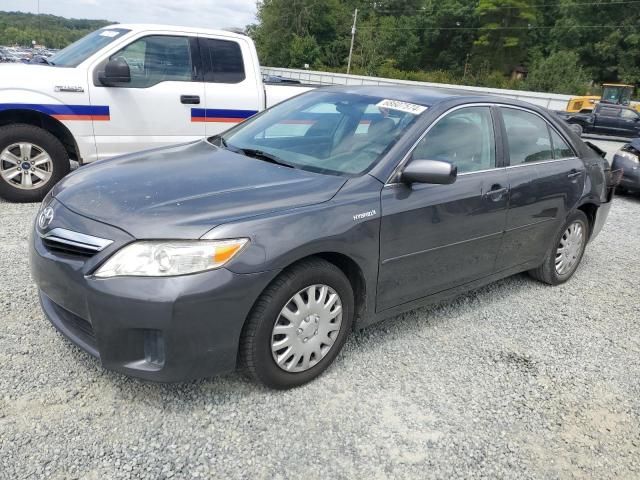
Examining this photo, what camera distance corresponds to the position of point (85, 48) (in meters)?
6.07

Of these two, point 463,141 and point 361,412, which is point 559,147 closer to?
point 463,141

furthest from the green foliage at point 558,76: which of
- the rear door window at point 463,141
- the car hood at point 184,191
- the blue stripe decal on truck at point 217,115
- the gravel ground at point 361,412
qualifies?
the car hood at point 184,191

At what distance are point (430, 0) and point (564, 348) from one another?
229 feet

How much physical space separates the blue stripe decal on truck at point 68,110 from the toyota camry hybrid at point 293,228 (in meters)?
2.50

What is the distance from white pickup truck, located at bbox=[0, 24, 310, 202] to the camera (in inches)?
217

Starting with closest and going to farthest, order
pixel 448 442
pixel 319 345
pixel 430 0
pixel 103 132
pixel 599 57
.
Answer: pixel 448 442, pixel 319 345, pixel 103 132, pixel 599 57, pixel 430 0

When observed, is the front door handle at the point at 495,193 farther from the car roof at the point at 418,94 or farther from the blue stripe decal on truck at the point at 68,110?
the blue stripe decal on truck at the point at 68,110

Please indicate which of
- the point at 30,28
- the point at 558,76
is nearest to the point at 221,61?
the point at 558,76

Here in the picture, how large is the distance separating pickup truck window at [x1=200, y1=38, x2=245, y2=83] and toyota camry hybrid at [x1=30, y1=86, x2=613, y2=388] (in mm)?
2612

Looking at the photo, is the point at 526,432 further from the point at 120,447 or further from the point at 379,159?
the point at 120,447

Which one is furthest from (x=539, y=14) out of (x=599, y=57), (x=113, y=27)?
(x=113, y=27)

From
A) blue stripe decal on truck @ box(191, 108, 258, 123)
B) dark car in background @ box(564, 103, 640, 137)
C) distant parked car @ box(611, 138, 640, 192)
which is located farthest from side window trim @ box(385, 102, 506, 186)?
dark car in background @ box(564, 103, 640, 137)

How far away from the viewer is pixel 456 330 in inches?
147

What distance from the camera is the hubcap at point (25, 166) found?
17.9 feet
